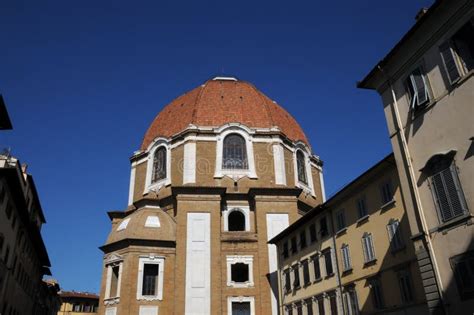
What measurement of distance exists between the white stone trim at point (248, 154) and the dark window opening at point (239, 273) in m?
8.05

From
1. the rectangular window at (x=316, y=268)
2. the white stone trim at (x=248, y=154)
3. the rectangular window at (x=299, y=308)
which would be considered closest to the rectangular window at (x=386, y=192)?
the rectangular window at (x=316, y=268)

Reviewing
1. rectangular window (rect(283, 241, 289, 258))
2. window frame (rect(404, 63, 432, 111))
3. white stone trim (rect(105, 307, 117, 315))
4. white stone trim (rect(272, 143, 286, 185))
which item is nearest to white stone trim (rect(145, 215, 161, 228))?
white stone trim (rect(105, 307, 117, 315))

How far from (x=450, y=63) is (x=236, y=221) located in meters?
28.6

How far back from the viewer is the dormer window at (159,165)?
42938mm

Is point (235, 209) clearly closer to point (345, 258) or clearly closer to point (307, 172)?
point (307, 172)

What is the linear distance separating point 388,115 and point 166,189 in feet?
88.9

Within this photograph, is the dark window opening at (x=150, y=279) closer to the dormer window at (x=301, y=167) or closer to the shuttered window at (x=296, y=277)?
the shuttered window at (x=296, y=277)

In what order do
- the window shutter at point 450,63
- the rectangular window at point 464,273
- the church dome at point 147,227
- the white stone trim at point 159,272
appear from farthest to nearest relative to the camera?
the church dome at point 147,227
the white stone trim at point 159,272
the window shutter at point 450,63
the rectangular window at point 464,273

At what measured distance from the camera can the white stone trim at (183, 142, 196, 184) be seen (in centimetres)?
3953

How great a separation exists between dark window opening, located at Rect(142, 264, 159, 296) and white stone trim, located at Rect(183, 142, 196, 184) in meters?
8.06

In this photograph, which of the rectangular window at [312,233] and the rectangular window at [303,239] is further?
the rectangular window at [303,239]

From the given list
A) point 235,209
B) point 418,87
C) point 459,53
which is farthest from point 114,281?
point 459,53

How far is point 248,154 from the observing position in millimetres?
41719

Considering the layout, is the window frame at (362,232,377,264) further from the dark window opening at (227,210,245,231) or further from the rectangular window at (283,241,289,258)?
the dark window opening at (227,210,245,231)
